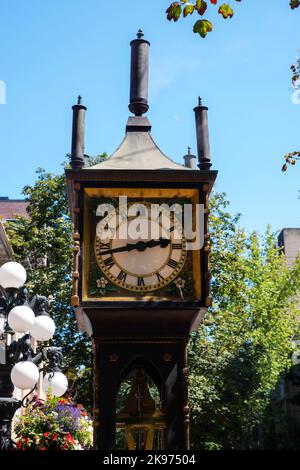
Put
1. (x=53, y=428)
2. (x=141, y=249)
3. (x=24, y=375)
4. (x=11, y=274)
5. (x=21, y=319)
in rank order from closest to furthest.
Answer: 1. (x=141, y=249)
2. (x=53, y=428)
3. (x=24, y=375)
4. (x=21, y=319)
5. (x=11, y=274)

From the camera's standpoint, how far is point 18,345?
293 inches

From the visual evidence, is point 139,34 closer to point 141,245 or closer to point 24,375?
point 141,245

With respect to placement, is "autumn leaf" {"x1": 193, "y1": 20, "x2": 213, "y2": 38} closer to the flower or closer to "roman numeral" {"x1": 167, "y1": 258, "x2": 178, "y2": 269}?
"roman numeral" {"x1": 167, "y1": 258, "x2": 178, "y2": 269}

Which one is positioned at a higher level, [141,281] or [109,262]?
[109,262]

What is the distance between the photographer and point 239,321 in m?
24.8

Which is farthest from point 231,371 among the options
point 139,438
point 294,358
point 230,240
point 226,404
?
point 139,438

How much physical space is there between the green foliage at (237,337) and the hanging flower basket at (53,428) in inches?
555

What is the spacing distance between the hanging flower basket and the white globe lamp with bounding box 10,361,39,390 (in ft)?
0.84

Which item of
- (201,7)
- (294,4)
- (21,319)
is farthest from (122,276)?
(21,319)

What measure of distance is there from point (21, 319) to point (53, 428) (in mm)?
1454

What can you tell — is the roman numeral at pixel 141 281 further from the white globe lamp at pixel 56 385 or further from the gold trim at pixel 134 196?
the white globe lamp at pixel 56 385

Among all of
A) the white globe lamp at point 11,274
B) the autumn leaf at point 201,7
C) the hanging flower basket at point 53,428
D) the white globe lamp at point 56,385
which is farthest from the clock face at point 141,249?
the white globe lamp at point 56,385

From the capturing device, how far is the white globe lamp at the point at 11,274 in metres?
7.39
